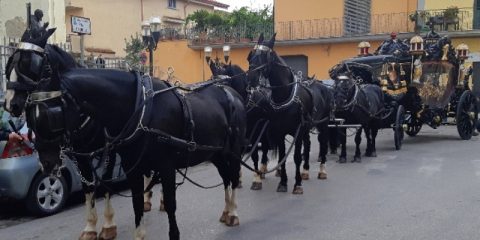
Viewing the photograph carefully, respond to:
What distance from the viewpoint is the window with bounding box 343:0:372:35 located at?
24.4 meters

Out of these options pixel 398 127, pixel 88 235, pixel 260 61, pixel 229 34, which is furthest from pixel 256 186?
pixel 229 34

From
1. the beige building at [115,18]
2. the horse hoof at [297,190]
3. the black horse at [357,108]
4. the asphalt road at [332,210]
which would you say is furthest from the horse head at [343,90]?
the beige building at [115,18]

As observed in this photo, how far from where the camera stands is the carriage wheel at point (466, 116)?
14.3m

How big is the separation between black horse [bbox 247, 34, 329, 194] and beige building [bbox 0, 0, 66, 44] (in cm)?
1256

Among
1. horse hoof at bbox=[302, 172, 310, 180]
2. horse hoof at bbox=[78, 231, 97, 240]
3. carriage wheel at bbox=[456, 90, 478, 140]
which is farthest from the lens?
carriage wheel at bbox=[456, 90, 478, 140]

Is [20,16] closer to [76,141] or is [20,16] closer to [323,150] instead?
[323,150]

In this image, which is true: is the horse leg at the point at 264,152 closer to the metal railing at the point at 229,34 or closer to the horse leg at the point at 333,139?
the horse leg at the point at 333,139

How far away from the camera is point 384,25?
2350cm

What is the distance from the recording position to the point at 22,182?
6543mm

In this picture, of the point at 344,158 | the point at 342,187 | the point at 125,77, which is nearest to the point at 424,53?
the point at 344,158

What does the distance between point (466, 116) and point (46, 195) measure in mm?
11811

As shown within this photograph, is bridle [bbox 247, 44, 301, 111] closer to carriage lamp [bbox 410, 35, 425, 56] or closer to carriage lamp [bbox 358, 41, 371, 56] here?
carriage lamp [bbox 410, 35, 425, 56]

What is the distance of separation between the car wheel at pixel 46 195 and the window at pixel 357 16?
1943 cm

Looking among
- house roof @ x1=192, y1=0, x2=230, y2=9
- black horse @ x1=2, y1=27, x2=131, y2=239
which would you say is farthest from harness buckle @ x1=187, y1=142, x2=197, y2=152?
house roof @ x1=192, y1=0, x2=230, y2=9
